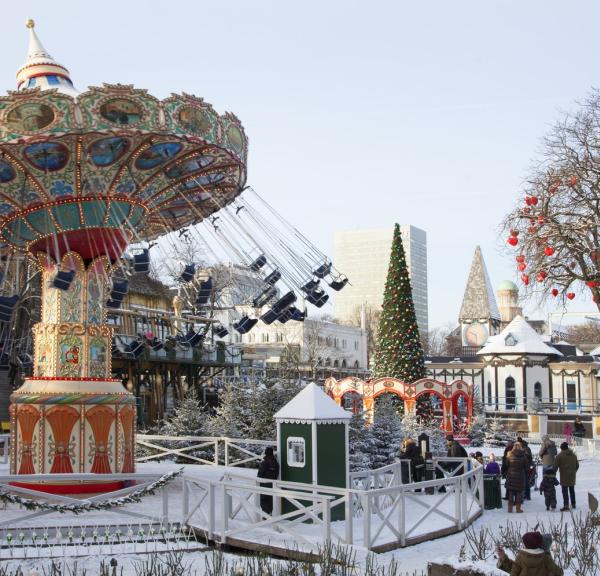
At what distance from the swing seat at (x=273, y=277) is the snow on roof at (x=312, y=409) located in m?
5.70

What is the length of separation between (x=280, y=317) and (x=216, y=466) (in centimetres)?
456

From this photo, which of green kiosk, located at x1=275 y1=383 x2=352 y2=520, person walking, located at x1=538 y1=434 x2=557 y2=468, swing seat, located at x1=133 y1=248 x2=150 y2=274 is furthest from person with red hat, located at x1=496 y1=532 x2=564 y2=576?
swing seat, located at x1=133 y1=248 x2=150 y2=274

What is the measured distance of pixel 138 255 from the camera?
1895cm

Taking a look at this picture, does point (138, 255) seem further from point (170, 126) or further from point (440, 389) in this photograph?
point (440, 389)

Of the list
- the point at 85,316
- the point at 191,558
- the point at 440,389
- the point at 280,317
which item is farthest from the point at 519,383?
the point at 191,558

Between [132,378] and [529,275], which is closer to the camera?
[529,275]

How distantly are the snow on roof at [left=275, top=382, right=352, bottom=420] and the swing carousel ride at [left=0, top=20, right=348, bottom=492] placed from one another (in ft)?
14.6

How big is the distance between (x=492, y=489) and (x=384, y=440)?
8.06m

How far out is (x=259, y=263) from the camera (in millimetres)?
20578

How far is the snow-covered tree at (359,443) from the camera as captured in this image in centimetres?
2250

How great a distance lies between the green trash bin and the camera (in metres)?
16.5

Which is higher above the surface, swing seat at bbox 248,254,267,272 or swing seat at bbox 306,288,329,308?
swing seat at bbox 248,254,267,272

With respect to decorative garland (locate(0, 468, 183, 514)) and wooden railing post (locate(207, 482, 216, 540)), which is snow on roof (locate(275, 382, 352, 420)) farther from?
decorative garland (locate(0, 468, 183, 514))

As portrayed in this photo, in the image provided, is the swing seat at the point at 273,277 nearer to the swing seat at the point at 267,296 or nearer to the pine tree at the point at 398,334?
the swing seat at the point at 267,296
